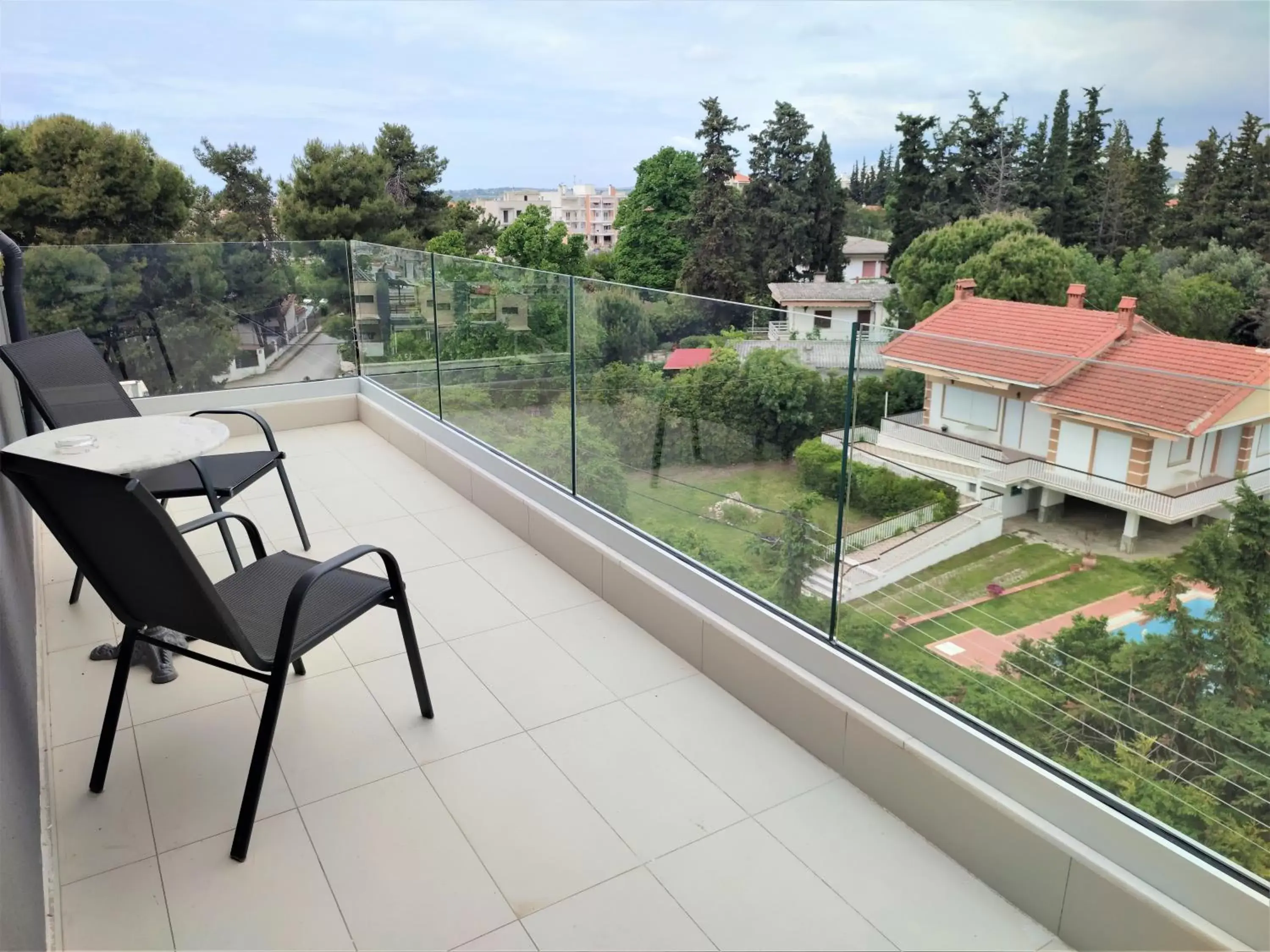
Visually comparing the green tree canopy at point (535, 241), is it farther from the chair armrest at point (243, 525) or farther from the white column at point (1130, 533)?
the white column at point (1130, 533)

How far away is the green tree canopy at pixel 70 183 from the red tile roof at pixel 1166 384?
2367 cm

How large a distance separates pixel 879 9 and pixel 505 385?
53.8 metres

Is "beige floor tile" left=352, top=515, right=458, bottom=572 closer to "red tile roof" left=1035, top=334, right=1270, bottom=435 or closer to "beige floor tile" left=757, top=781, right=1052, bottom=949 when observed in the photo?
"beige floor tile" left=757, top=781, right=1052, bottom=949

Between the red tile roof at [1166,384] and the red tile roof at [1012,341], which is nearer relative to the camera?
the red tile roof at [1166,384]

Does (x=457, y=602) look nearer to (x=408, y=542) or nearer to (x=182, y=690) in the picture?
(x=408, y=542)

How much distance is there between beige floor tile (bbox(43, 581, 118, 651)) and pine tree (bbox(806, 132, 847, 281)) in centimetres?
3982

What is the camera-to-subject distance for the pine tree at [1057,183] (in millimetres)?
36000

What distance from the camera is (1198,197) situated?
110 feet

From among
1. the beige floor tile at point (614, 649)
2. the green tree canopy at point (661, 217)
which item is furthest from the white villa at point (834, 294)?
the beige floor tile at point (614, 649)

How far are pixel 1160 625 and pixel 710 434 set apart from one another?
149 centimetres

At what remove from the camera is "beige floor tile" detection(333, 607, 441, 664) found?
113 inches

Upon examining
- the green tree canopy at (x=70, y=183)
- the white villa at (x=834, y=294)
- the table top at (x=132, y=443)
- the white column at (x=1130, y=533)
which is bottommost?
the white villa at (x=834, y=294)

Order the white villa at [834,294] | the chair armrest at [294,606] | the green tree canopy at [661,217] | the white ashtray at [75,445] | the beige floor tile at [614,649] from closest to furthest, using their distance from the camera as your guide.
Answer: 1. the chair armrest at [294,606]
2. the white ashtray at [75,445]
3. the beige floor tile at [614,649]
4. the white villa at [834,294]
5. the green tree canopy at [661,217]

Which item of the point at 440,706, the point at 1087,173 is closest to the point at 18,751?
the point at 440,706
